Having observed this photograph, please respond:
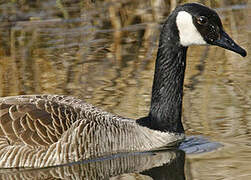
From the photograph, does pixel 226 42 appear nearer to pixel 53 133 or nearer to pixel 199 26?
pixel 199 26

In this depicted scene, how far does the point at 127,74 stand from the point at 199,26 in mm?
3382

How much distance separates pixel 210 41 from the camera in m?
10.1

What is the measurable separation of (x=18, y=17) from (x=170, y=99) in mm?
8563

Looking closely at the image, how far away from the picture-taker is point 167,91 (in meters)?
10.3

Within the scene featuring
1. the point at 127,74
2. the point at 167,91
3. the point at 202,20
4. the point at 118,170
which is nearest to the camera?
the point at 118,170

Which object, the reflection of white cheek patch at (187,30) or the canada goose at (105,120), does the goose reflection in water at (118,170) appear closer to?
the canada goose at (105,120)

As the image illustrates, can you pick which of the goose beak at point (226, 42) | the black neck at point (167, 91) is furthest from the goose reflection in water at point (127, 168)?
the goose beak at point (226, 42)

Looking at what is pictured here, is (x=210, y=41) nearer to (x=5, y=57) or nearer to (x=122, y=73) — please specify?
(x=122, y=73)


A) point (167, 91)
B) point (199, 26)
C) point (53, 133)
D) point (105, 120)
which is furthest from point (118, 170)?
point (199, 26)

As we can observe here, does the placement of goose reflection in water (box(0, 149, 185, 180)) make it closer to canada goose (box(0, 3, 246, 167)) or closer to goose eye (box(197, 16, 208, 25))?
canada goose (box(0, 3, 246, 167))

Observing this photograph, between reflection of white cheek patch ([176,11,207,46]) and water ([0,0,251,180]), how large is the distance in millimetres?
1426

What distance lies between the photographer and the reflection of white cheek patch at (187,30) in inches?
391

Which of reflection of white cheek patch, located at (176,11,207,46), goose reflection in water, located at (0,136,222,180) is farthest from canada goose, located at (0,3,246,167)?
goose reflection in water, located at (0,136,222,180)

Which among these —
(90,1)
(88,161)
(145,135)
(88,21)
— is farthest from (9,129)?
(90,1)
